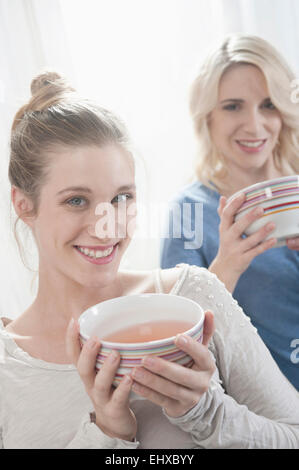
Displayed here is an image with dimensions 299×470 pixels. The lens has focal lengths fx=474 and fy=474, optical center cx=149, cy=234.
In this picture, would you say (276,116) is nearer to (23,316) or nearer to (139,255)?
(139,255)

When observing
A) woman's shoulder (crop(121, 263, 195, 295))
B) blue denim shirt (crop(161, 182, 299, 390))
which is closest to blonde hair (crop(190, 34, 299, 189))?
blue denim shirt (crop(161, 182, 299, 390))

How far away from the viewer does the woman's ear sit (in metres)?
0.83

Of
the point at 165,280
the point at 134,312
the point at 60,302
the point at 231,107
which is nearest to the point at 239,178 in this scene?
the point at 231,107

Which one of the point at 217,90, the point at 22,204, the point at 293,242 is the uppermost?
the point at 217,90

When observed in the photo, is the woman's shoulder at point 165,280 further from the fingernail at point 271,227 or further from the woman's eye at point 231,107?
the woman's eye at point 231,107

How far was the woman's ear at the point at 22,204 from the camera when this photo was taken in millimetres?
825

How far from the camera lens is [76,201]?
2.47 ft

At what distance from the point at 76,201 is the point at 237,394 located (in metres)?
0.40

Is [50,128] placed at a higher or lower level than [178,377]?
higher

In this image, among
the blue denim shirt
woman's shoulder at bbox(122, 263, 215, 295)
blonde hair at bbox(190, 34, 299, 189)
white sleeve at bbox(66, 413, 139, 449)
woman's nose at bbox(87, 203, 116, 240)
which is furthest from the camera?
blonde hair at bbox(190, 34, 299, 189)

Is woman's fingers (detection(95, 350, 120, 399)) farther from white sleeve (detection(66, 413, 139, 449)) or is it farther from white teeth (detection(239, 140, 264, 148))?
white teeth (detection(239, 140, 264, 148))

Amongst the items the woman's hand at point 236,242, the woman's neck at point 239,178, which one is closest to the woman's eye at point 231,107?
the woman's neck at point 239,178

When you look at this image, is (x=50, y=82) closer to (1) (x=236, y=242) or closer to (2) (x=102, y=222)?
(2) (x=102, y=222)

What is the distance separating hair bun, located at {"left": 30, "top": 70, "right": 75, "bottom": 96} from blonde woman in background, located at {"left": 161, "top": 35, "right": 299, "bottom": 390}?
443mm
